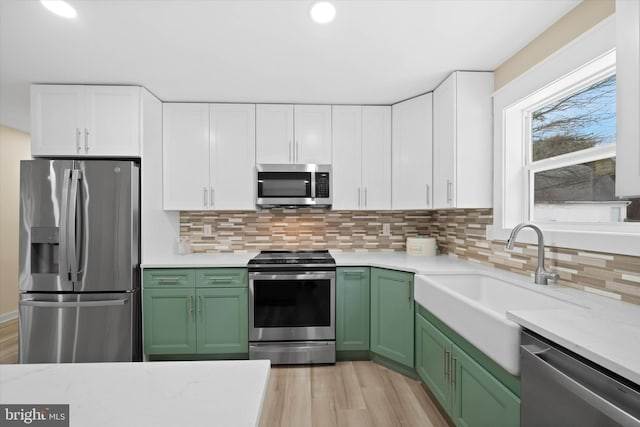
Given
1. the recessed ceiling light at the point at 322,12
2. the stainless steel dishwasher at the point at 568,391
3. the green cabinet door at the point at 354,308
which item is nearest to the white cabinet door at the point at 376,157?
the green cabinet door at the point at 354,308

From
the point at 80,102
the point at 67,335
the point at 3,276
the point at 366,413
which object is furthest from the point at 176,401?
the point at 3,276

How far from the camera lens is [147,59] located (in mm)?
2104

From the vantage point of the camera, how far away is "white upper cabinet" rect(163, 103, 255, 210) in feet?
9.41

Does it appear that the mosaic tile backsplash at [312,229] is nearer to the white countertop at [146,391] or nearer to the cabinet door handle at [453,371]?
the cabinet door handle at [453,371]

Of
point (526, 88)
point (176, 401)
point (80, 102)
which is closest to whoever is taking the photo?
point (176, 401)

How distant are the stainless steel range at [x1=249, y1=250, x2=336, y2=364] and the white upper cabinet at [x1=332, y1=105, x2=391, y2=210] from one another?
75cm

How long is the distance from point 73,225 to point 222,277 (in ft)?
3.83

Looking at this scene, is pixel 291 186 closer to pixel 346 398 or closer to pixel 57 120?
pixel 346 398

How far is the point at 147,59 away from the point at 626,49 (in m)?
2.48

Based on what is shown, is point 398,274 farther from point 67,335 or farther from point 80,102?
point 80,102

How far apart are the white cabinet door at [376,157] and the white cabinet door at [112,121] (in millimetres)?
1998

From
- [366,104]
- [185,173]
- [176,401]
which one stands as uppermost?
[366,104]

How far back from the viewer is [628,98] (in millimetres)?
916

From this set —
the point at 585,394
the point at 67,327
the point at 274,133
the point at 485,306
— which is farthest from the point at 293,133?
the point at 585,394
